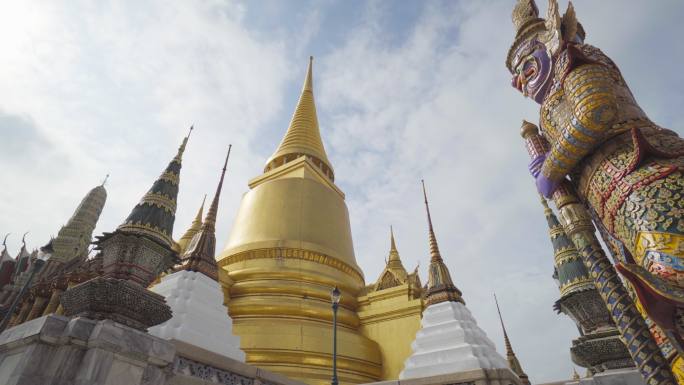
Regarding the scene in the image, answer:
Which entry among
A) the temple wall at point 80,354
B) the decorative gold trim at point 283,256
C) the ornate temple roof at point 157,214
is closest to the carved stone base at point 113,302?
the temple wall at point 80,354

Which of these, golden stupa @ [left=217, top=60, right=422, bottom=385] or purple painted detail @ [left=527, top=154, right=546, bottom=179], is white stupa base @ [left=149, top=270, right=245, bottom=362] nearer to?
golden stupa @ [left=217, top=60, right=422, bottom=385]

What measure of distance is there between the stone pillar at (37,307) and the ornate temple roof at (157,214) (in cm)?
1151

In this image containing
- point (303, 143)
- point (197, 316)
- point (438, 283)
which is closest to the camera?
point (197, 316)

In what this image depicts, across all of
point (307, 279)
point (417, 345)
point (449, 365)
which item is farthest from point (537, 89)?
point (307, 279)

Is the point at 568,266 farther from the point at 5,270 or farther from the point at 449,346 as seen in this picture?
the point at 5,270

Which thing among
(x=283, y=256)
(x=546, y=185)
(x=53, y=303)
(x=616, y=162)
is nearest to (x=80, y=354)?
(x=546, y=185)

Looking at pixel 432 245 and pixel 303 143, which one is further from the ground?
pixel 303 143

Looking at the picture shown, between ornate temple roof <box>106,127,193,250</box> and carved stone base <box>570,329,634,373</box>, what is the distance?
5.85 metres

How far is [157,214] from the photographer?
4.76 m

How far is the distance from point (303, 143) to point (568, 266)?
41.0ft

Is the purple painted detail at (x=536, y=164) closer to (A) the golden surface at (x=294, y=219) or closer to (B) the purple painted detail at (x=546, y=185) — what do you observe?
(B) the purple painted detail at (x=546, y=185)

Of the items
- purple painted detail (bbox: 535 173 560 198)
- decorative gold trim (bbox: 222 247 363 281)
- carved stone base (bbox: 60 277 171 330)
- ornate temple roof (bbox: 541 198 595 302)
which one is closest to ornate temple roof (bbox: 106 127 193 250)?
carved stone base (bbox: 60 277 171 330)

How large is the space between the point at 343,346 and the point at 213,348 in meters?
4.65

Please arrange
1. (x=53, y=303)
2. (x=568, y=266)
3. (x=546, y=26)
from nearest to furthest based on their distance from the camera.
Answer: (x=546, y=26) → (x=568, y=266) → (x=53, y=303)
